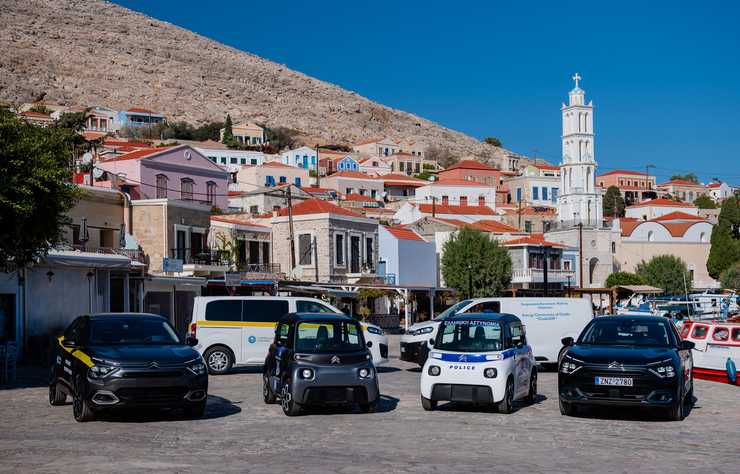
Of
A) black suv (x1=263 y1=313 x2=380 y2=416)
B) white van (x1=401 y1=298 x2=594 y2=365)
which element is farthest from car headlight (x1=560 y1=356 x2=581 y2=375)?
white van (x1=401 y1=298 x2=594 y2=365)

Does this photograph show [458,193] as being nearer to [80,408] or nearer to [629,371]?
[629,371]

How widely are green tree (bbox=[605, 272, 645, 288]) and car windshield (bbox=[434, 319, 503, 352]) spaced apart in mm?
78948

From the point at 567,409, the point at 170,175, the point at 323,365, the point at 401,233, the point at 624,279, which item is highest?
the point at 170,175

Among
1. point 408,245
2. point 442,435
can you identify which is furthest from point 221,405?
point 408,245

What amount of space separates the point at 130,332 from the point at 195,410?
183 cm

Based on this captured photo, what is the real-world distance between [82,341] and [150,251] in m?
29.4

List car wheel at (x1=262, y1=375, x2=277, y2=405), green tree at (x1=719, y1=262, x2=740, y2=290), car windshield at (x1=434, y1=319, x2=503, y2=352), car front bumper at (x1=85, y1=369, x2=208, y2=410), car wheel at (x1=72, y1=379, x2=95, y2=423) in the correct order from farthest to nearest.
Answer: green tree at (x1=719, y1=262, x2=740, y2=290)
car wheel at (x1=262, y1=375, x2=277, y2=405)
car windshield at (x1=434, y1=319, x2=503, y2=352)
car wheel at (x1=72, y1=379, x2=95, y2=423)
car front bumper at (x1=85, y1=369, x2=208, y2=410)

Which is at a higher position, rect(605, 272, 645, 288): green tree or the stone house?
the stone house

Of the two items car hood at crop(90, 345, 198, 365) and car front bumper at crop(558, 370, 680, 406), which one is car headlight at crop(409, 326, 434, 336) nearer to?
car front bumper at crop(558, 370, 680, 406)

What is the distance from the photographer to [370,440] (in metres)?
13.8

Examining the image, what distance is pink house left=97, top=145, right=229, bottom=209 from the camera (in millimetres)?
59281

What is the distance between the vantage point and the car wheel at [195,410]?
15848mm

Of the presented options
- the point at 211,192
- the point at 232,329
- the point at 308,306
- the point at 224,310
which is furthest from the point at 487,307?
the point at 211,192

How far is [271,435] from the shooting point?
14.3 meters
